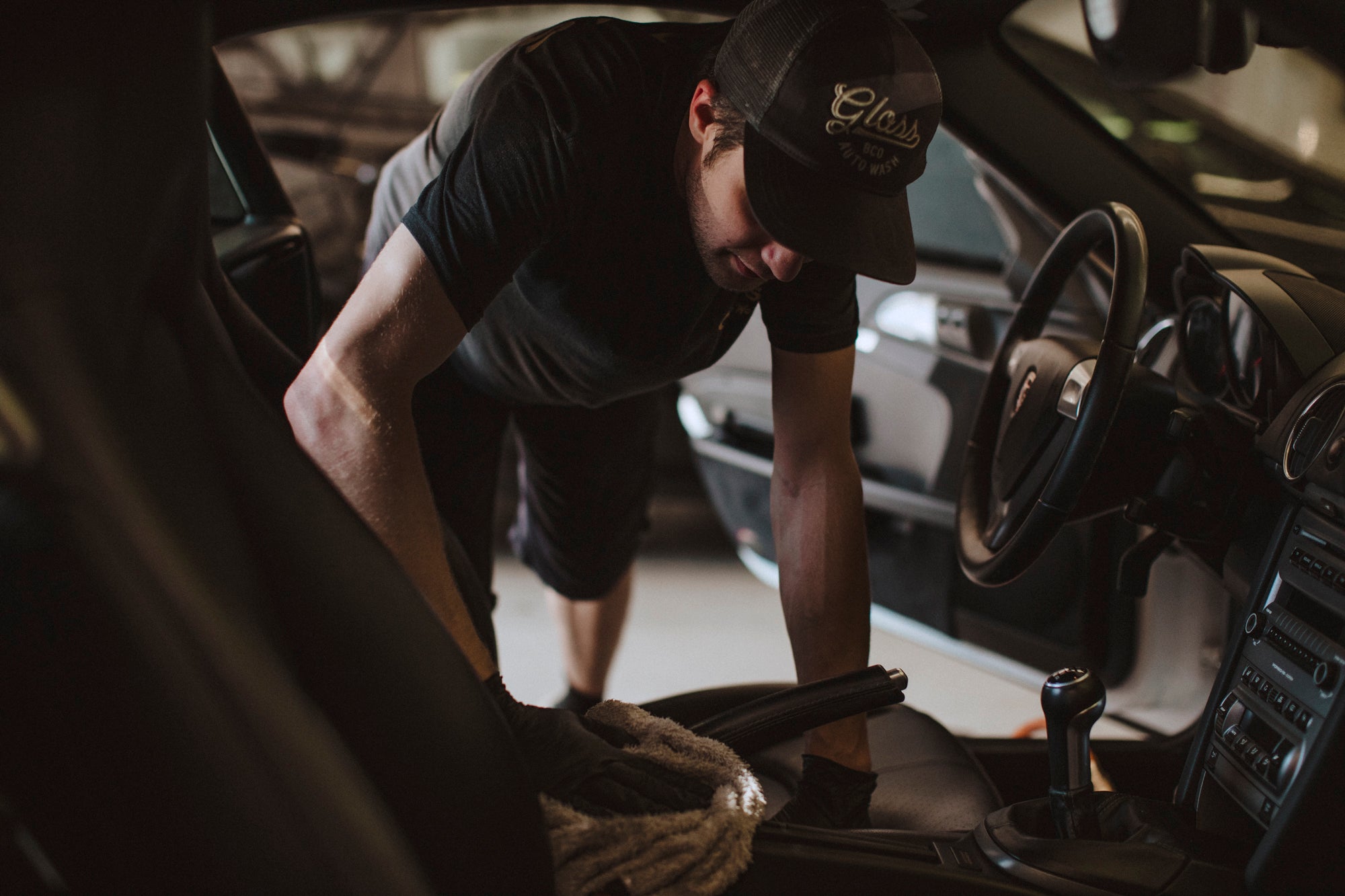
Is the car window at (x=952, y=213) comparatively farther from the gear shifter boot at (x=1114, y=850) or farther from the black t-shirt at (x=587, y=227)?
the gear shifter boot at (x=1114, y=850)

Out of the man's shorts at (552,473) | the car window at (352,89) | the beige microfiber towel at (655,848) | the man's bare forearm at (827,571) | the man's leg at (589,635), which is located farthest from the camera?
the car window at (352,89)

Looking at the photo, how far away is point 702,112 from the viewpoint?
92 cm

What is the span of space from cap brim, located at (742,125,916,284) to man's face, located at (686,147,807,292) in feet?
0.06

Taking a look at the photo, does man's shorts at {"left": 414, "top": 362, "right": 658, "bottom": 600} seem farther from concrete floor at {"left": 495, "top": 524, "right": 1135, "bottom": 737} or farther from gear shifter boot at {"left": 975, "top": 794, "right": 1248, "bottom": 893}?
gear shifter boot at {"left": 975, "top": 794, "right": 1248, "bottom": 893}

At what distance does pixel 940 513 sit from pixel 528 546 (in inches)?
27.3

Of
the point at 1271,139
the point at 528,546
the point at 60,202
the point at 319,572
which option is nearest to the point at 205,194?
the point at 60,202

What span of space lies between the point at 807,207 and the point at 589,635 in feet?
3.36

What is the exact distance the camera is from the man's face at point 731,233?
35.3 inches

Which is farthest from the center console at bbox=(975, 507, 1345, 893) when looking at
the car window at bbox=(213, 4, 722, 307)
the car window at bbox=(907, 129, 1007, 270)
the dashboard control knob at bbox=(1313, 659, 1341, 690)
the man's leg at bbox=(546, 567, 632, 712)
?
the car window at bbox=(213, 4, 722, 307)

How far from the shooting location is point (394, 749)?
521 mm

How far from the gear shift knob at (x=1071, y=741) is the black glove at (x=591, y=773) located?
34cm

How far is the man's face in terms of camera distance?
0.90 m

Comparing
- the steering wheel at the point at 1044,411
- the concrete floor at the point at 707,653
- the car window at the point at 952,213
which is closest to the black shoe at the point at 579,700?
the concrete floor at the point at 707,653

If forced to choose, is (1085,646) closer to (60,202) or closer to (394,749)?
(394,749)
